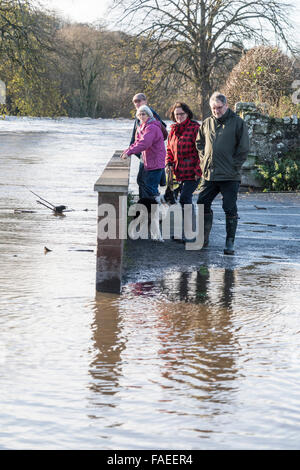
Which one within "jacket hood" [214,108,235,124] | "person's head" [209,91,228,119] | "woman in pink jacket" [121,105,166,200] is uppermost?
"person's head" [209,91,228,119]

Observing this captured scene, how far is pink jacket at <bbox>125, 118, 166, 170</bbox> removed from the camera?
977 centimetres

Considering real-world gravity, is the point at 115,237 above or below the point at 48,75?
below

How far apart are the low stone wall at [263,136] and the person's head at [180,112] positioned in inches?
265

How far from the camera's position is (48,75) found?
2423 cm

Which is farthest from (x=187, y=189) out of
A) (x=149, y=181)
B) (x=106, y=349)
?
(x=106, y=349)

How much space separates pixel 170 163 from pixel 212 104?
1.18 m

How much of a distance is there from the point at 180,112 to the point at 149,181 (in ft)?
3.05

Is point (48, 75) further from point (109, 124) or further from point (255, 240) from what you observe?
point (109, 124)

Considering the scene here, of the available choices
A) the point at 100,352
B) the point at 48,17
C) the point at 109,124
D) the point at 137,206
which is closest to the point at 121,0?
the point at 48,17

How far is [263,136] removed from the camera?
54.7ft

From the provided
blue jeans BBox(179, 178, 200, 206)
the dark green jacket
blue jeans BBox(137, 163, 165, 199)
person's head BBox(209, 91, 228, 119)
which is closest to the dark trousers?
the dark green jacket

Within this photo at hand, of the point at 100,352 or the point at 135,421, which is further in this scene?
the point at 100,352

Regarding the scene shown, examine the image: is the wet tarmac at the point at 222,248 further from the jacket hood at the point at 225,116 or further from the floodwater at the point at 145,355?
the jacket hood at the point at 225,116

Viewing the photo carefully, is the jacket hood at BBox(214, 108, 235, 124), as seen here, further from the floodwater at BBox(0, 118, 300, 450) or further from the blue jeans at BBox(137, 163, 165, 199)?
the floodwater at BBox(0, 118, 300, 450)
